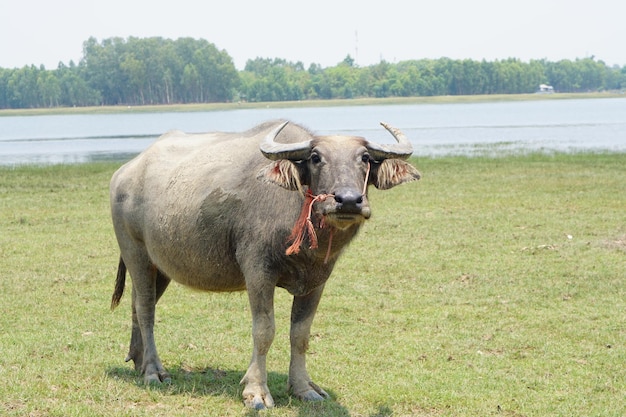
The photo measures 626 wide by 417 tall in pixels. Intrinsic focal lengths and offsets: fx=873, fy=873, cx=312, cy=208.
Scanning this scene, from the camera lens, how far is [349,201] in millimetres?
5625

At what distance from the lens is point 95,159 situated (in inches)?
1612

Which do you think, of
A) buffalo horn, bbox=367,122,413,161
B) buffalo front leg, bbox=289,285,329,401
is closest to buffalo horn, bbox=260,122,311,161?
buffalo horn, bbox=367,122,413,161

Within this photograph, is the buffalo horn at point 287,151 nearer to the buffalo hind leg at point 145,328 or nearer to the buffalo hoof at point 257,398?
the buffalo hoof at point 257,398

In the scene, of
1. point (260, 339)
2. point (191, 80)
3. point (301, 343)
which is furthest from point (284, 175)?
point (191, 80)

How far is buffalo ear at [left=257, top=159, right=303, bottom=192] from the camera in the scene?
614cm

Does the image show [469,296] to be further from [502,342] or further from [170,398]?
[170,398]

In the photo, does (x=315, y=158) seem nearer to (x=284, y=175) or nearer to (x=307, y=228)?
(x=284, y=175)

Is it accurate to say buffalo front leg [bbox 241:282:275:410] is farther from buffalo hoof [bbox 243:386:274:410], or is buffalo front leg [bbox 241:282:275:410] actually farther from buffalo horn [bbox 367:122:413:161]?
buffalo horn [bbox 367:122:413:161]

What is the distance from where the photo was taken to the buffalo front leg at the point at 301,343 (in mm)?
6770

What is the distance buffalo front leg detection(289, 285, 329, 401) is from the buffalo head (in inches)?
42.0

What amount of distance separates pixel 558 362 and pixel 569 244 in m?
5.84

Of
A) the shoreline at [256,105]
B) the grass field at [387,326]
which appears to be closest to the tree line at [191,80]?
the shoreline at [256,105]

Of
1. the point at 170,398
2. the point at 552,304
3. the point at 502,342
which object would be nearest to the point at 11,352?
the point at 170,398

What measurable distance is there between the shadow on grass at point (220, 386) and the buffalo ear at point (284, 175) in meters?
1.65
